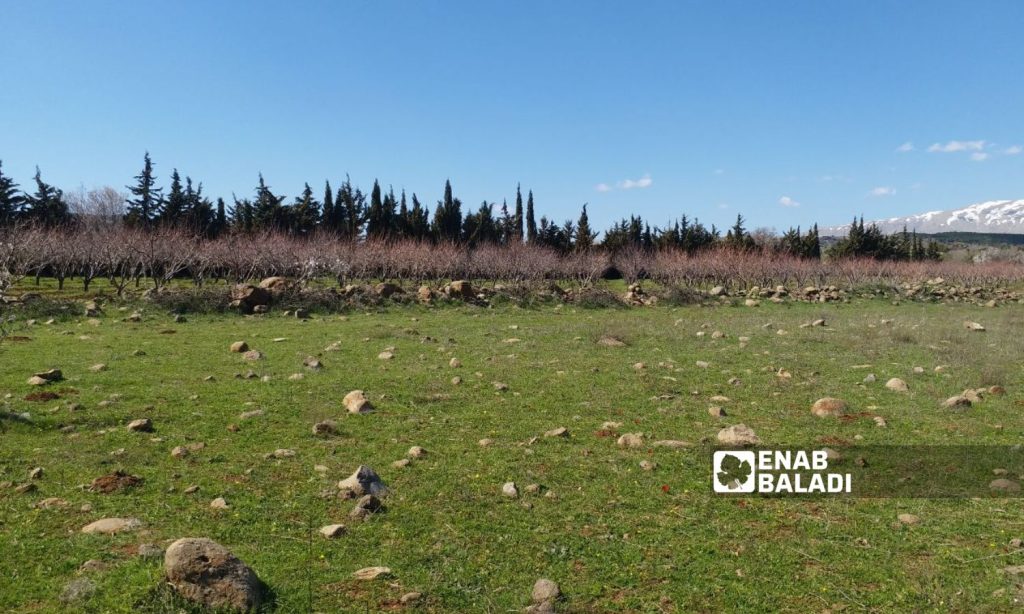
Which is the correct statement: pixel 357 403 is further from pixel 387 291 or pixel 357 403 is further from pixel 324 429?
pixel 387 291

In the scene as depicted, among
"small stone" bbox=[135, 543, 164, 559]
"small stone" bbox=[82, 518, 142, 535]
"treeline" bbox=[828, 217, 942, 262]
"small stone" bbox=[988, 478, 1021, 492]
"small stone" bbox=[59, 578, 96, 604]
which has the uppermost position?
"treeline" bbox=[828, 217, 942, 262]

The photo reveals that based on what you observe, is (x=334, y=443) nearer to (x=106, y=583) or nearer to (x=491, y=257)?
(x=106, y=583)

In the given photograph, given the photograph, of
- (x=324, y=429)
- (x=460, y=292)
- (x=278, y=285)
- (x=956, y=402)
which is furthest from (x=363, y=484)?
(x=460, y=292)

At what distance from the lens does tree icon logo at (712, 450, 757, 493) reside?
23.3ft

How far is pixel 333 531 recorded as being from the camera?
576 cm

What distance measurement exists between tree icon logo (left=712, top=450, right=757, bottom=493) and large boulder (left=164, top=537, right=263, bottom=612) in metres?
4.79

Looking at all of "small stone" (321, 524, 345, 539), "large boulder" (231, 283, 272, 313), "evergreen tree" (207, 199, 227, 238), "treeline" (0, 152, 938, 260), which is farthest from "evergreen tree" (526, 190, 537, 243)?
"small stone" (321, 524, 345, 539)

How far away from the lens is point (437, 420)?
383 inches

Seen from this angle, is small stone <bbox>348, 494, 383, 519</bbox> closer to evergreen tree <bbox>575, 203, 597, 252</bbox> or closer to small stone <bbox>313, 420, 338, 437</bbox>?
small stone <bbox>313, 420, 338, 437</bbox>

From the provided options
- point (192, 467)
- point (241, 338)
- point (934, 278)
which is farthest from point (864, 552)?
point (934, 278)

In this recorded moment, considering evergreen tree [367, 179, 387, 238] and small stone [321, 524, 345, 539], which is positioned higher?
evergreen tree [367, 179, 387, 238]

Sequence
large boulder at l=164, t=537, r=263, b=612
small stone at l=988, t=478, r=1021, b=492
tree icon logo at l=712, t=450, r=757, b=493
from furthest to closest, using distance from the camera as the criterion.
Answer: tree icon logo at l=712, t=450, r=757, b=493
small stone at l=988, t=478, r=1021, b=492
large boulder at l=164, t=537, r=263, b=612

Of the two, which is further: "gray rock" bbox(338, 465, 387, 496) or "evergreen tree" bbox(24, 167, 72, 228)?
"evergreen tree" bbox(24, 167, 72, 228)

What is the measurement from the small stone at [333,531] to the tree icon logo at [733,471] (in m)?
3.98
